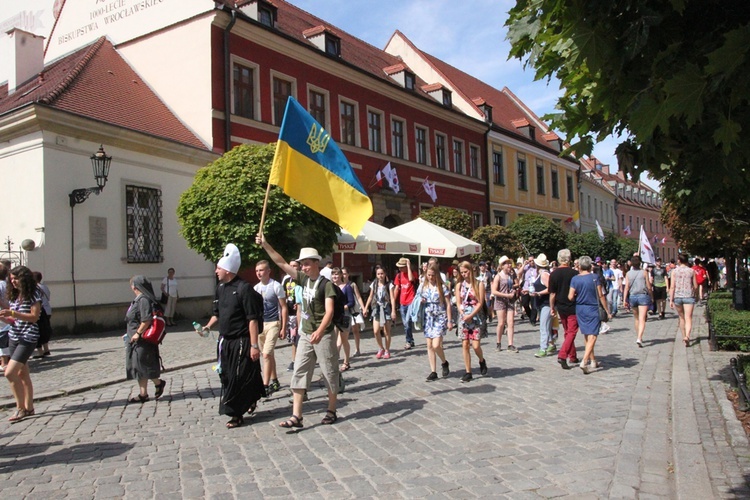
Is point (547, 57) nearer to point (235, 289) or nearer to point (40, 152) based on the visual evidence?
point (235, 289)

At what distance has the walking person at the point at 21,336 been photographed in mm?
6629

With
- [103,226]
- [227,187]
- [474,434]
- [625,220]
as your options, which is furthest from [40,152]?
[625,220]

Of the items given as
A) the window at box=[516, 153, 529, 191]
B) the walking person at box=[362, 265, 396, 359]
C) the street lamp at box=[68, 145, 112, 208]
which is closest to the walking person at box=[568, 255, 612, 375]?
the walking person at box=[362, 265, 396, 359]

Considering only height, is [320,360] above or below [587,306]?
below

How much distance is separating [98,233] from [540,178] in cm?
3154

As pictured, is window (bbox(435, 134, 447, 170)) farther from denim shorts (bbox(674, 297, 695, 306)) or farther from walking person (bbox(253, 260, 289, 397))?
walking person (bbox(253, 260, 289, 397))

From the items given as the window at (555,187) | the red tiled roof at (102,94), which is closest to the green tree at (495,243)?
the red tiled roof at (102,94)

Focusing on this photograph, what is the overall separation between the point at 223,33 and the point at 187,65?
1455mm

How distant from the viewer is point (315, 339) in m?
6.13

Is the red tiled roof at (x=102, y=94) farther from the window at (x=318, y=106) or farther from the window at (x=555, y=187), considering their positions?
the window at (x=555, y=187)

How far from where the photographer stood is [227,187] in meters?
13.5

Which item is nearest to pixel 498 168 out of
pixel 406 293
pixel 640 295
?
pixel 640 295

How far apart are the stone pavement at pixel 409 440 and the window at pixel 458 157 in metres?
23.6

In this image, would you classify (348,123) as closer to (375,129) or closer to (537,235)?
(375,129)
